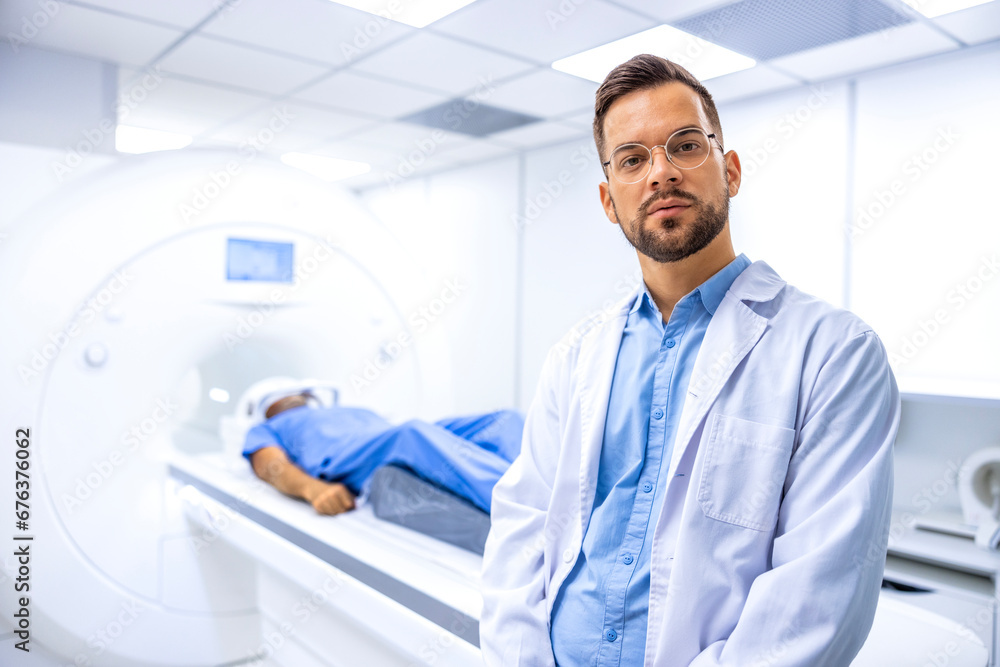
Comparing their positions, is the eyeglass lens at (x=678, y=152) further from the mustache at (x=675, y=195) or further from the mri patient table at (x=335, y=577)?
the mri patient table at (x=335, y=577)

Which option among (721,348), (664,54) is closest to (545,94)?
(664,54)

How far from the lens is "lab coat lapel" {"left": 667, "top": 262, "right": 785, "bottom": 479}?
2.85ft

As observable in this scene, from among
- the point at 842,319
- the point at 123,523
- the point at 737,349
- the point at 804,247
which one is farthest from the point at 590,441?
the point at 804,247

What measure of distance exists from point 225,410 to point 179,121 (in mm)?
1741

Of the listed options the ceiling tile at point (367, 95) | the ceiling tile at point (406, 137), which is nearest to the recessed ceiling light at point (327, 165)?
the ceiling tile at point (406, 137)

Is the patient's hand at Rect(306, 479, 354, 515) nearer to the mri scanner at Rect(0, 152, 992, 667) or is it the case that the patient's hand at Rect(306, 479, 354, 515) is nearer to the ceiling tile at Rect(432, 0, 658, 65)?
the mri scanner at Rect(0, 152, 992, 667)

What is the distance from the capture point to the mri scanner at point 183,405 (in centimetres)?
176

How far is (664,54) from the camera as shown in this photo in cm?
239

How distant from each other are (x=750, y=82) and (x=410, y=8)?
130 cm

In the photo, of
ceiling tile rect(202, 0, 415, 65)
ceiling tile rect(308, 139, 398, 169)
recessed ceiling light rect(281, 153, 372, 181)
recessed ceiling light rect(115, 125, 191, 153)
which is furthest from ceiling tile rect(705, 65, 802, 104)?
recessed ceiling light rect(115, 125, 191, 153)

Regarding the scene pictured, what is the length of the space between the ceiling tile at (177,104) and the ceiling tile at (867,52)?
6.92 ft

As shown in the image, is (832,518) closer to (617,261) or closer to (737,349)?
(737,349)

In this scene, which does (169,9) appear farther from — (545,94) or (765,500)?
(765,500)

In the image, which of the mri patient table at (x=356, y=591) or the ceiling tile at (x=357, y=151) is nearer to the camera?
the mri patient table at (x=356, y=591)
